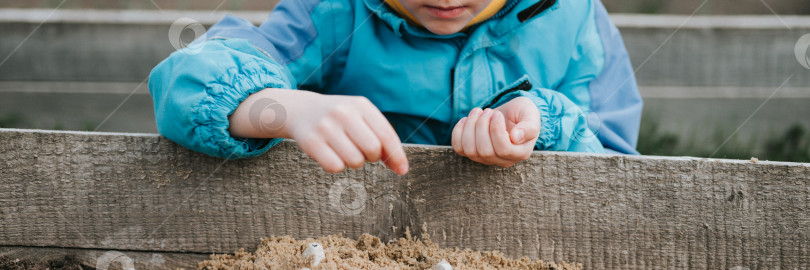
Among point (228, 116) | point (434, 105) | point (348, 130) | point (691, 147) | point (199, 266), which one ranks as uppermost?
point (691, 147)

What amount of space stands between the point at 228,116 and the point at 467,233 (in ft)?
1.67

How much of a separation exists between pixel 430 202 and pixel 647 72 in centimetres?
279

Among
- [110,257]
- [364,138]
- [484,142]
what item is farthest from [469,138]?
[110,257]

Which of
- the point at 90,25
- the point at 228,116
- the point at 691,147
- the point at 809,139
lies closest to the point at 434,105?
the point at 228,116

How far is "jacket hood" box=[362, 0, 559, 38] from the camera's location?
1601 mm

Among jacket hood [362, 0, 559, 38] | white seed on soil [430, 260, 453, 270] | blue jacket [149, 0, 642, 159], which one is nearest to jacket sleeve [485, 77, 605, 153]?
blue jacket [149, 0, 642, 159]

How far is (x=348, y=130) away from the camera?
97 cm

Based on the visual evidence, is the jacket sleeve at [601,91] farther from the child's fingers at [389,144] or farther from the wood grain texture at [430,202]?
the child's fingers at [389,144]

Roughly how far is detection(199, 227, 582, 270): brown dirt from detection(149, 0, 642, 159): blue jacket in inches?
12.6

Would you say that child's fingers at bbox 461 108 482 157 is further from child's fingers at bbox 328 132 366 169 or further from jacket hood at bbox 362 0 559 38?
jacket hood at bbox 362 0 559 38

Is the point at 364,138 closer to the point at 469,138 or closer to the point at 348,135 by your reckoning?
the point at 348,135

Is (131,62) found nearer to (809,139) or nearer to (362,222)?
(362,222)

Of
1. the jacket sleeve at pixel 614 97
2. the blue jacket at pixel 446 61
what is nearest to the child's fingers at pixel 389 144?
the blue jacket at pixel 446 61

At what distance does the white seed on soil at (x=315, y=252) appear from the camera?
1.09 m
